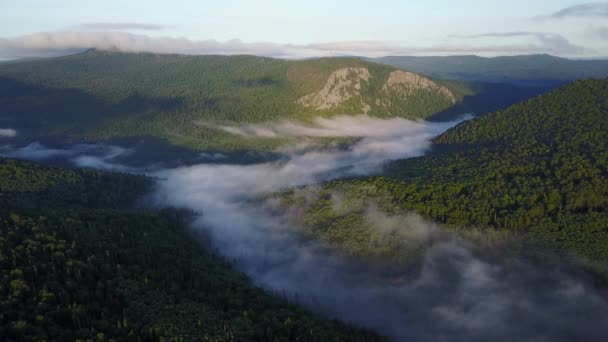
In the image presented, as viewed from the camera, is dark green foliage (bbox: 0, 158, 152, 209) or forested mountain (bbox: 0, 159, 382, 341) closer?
forested mountain (bbox: 0, 159, 382, 341)

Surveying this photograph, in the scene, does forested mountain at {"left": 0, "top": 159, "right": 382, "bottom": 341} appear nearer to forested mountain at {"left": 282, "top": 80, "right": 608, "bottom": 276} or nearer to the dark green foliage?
the dark green foliage

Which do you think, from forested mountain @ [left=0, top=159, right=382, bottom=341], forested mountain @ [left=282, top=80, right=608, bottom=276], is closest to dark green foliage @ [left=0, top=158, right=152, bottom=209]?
forested mountain @ [left=0, top=159, right=382, bottom=341]

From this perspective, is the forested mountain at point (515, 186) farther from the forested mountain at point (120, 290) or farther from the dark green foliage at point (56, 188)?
the dark green foliage at point (56, 188)

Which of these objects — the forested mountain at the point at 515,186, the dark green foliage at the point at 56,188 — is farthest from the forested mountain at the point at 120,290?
the forested mountain at the point at 515,186

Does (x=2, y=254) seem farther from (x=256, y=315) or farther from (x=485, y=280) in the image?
(x=485, y=280)

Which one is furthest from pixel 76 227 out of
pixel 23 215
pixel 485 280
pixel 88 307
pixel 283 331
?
pixel 485 280

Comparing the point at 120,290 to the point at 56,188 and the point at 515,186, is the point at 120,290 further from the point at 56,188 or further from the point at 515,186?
the point at 515,186

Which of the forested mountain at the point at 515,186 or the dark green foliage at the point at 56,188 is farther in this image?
the dark green foliage at the point at 56,188
